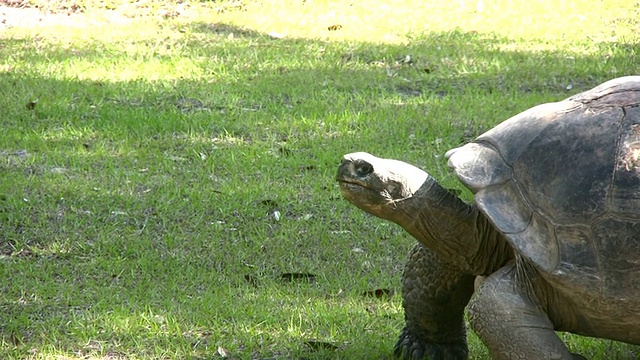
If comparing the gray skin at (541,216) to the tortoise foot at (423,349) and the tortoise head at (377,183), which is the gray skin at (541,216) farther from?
the tortoise foot at (423,349)

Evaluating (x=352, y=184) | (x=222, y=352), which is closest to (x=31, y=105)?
(x=222, y=352)

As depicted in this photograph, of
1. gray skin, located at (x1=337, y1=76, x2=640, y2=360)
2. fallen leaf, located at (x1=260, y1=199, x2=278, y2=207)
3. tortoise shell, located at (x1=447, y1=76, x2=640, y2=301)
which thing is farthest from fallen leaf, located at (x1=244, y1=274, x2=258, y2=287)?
tortoise shell, located at (x1=447, y1=76, x2=640, y2=301)

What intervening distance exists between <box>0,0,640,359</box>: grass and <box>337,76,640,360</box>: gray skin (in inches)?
24.8

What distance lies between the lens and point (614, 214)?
2736mm

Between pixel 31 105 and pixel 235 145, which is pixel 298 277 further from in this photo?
pixel 31 105

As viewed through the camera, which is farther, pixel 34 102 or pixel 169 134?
pixel 34 102

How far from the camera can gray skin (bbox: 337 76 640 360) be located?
9.04ft

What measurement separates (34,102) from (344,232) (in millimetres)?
2645

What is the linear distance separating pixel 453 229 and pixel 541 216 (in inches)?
12.8

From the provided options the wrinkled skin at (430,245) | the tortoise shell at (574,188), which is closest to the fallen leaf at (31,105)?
the wrinkled skin at (430,245)

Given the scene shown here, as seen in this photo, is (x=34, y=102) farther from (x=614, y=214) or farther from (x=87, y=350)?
(x=614, y=214)

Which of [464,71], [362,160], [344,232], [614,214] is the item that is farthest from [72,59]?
[614,214]

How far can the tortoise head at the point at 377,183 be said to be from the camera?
295cm

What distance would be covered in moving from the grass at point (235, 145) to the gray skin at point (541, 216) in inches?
24.8
